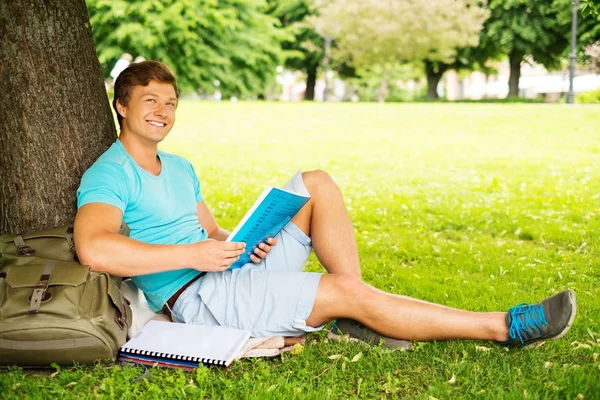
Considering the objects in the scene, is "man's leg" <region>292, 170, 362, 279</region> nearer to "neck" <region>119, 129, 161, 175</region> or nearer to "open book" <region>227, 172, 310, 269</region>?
"open book" <region>227, 172, 310, 269</region>

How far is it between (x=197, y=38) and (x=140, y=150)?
25.6 metres

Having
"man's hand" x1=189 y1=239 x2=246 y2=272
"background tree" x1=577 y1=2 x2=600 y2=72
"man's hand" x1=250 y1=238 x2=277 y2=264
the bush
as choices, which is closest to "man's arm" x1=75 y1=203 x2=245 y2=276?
"man's hand" x1=189 y1=239 x2=246 y2=272

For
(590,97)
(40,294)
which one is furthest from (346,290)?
(590,97)

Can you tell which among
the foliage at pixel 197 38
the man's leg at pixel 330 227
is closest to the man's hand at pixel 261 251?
the man's leg at pixel 330 227

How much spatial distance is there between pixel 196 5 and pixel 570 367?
84.9ft

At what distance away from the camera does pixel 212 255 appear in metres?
3.31

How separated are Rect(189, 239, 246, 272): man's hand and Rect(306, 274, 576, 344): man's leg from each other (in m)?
0.53

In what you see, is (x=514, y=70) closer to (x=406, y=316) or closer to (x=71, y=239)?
(x=406, y=316)

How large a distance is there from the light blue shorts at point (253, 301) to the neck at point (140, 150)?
70 cm

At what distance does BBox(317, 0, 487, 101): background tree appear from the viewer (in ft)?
100

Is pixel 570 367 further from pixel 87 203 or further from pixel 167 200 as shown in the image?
pixel 87 203

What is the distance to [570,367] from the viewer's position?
341cm

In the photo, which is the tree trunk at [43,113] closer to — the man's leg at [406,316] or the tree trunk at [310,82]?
the man's leg at [406,316]

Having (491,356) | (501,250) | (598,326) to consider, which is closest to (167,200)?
(491,356)
